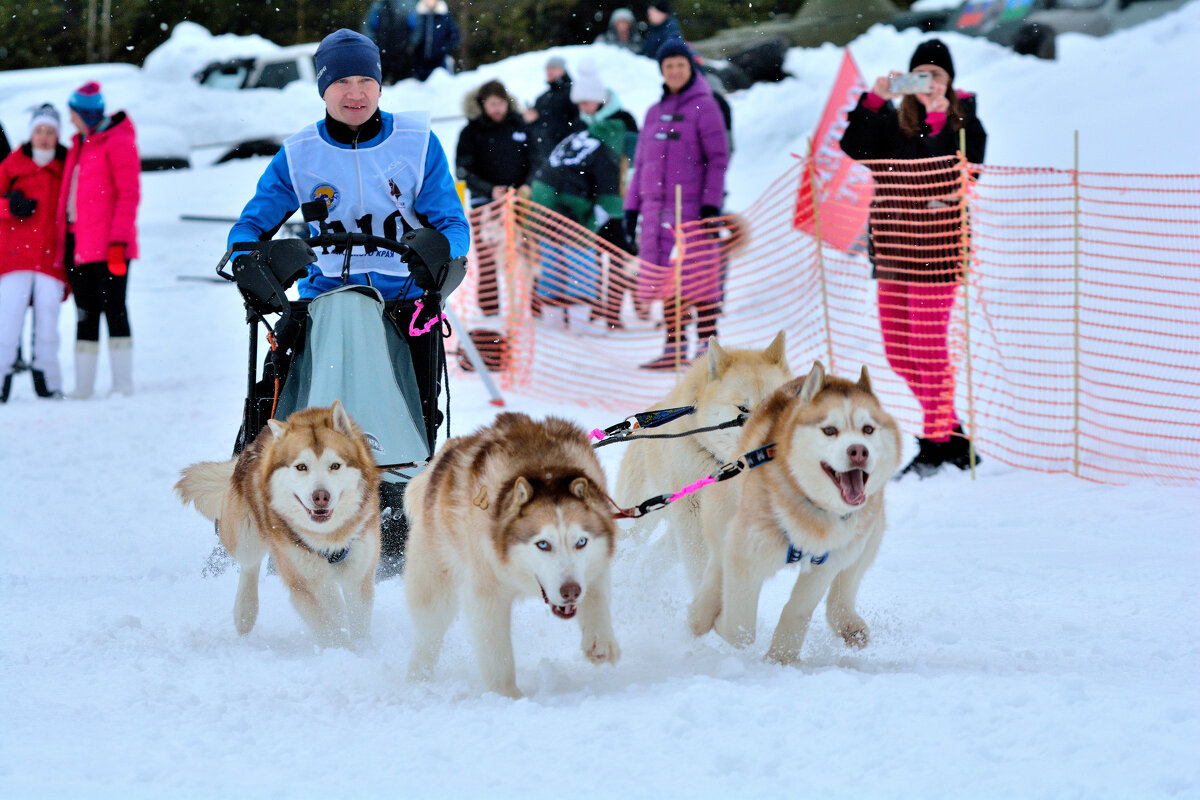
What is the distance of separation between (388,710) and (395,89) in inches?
740

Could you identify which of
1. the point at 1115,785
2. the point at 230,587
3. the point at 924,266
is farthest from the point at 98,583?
the point at 924,266

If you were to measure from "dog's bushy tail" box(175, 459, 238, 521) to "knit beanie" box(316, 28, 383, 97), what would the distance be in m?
1.28

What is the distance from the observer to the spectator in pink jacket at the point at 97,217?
8.36 metres

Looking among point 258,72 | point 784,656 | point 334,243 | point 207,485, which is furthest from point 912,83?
point 258,72

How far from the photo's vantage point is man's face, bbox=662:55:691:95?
313 inches

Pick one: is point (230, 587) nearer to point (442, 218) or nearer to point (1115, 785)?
point (442, 218)

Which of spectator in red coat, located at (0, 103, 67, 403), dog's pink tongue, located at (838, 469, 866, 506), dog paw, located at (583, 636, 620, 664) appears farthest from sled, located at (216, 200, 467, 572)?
spectator in red coat, located at (0, 103, 67, 403)

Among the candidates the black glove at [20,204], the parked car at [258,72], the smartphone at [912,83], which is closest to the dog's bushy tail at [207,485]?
the smartphone at [912,83]

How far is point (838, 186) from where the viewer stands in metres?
9.46

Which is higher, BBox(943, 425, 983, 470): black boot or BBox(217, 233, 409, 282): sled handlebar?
BBox(217, 233, 409, 282): sled handlebar

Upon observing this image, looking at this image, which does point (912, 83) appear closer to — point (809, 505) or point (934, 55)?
point (934, 55)

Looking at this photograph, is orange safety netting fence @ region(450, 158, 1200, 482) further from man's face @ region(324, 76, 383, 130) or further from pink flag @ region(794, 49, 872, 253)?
man's face @ region(324, 76, 383, 130)

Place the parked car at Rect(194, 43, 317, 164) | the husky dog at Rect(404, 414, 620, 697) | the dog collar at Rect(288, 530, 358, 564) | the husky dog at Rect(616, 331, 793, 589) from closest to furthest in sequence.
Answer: the husky dog at Rect(404, 414, 620, 697)
the dog collar at Rect(288, 530, 358, 564)
the husky dog at Rect(616, 331, 793, 589)
the parked car at Rect(194, 43, 317, 164)

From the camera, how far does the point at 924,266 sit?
6.36 meters
